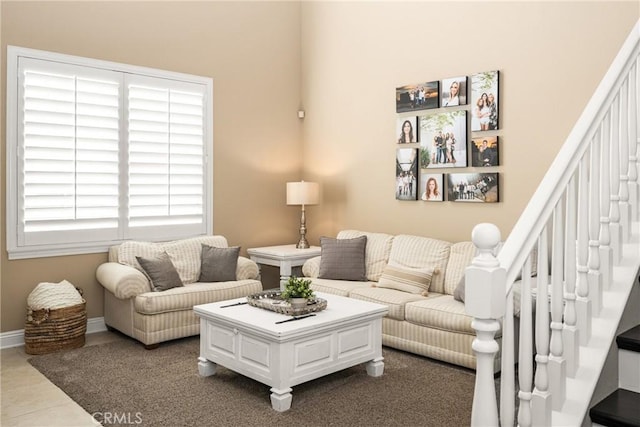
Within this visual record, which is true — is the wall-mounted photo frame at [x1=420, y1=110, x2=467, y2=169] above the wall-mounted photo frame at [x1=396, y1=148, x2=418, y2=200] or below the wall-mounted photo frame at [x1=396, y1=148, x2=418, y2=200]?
above

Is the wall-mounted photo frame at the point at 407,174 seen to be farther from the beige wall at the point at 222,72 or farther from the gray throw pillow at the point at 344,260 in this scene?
the beige wall at the point at 222,72

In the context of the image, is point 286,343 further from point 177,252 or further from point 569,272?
point 177,252

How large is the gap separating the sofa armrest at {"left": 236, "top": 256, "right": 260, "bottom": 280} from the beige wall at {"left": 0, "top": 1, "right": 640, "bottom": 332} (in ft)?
2.29

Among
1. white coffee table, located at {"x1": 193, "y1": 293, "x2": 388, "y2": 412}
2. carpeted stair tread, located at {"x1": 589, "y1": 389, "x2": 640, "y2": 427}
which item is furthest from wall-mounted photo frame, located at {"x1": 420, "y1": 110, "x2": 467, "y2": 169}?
carpeted stair tread, located at {"x1": 589, "y1": 389, "x2": 640, "y2": 427}

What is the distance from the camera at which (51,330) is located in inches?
173

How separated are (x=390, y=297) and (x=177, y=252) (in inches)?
80.9

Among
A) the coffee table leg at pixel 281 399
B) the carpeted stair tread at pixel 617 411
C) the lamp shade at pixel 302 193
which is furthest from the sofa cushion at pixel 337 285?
the carpeted stair tread at pixel 617 411

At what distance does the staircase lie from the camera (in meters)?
1.92

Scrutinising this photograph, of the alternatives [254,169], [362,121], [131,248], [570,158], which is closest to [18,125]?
[131,248]

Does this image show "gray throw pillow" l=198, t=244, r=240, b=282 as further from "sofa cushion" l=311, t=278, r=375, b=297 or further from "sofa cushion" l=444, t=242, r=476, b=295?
"sofa cushion" l=444, t=242, r=476, b=295

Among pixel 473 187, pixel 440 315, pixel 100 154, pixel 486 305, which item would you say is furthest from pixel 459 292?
pixel 100 154

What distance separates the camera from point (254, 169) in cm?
636

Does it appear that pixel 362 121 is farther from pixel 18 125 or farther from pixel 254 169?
pixel 18 125

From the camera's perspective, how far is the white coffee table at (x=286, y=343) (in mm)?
3324
